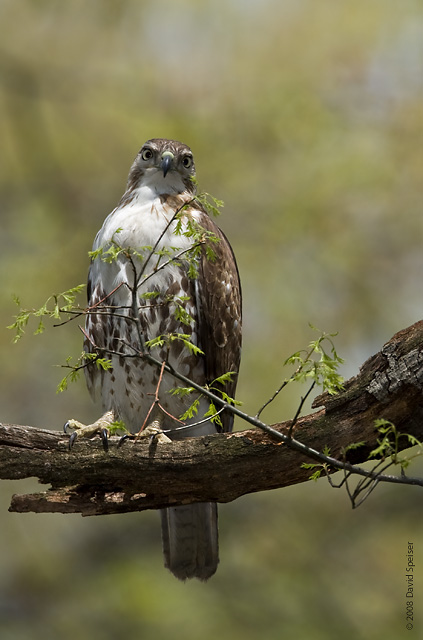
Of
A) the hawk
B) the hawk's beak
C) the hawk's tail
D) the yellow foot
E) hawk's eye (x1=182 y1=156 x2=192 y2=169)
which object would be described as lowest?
the hawk's tail

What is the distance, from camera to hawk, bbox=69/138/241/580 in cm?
464

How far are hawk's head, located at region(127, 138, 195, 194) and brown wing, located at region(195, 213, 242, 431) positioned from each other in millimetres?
321

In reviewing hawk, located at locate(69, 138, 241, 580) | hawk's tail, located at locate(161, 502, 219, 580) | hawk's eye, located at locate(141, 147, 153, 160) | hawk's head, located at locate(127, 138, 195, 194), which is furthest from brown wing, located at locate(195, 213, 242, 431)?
hawk's tail, located at locate(161, 502, 219, 580)

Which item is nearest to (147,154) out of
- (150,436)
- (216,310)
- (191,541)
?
(216,310)

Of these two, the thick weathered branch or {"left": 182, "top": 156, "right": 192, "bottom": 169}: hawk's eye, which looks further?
{"left": 182, "top": 156, "right": 192, "bottom": 169}: hawk's eye

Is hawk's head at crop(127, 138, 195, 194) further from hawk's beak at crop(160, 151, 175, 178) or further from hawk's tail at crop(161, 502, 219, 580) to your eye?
hawk's tail at crop(161, 502, 219, 580)

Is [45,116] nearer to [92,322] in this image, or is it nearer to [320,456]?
[92,322]

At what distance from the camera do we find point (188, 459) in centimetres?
374

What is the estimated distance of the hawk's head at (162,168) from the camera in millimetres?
5090

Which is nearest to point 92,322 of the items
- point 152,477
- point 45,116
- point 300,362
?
point 152,477

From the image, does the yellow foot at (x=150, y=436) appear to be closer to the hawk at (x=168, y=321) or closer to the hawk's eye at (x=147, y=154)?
the hawk at (x=168, y=321)

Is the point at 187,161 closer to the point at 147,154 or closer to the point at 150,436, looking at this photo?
the point at 147,154

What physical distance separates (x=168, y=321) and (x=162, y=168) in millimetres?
961

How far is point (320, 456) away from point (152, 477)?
1.06m
